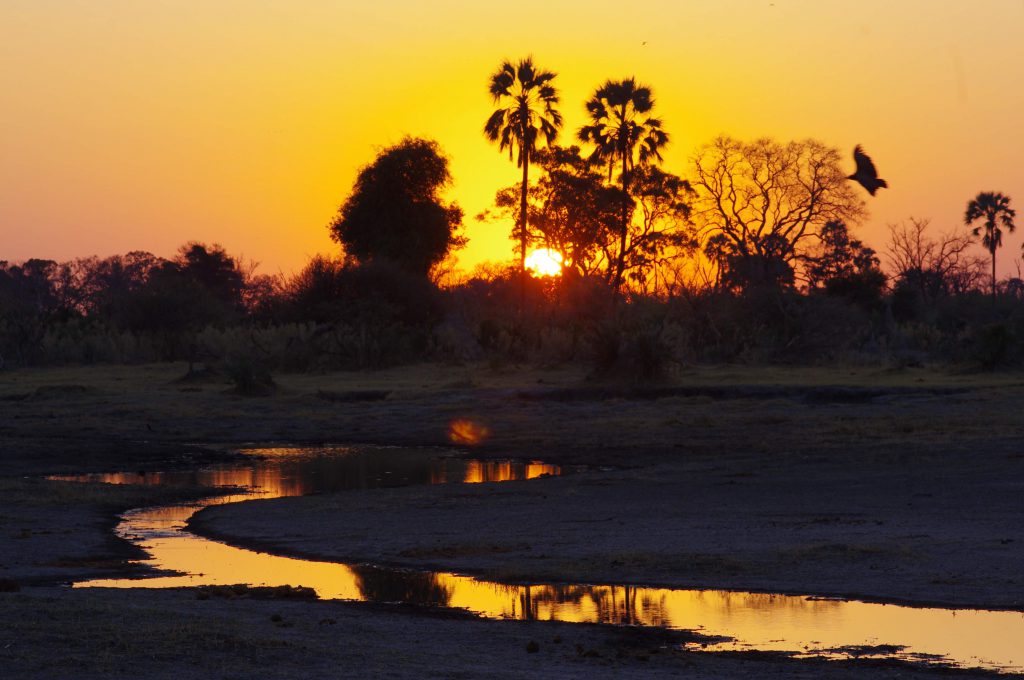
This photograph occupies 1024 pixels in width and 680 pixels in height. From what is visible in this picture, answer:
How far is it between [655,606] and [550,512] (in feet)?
17.9

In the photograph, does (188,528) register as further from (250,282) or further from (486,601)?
(250,282)

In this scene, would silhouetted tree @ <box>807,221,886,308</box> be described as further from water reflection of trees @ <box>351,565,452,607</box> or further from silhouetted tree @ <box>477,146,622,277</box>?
water reflection of trees @ <box>351,565,452,607</box>

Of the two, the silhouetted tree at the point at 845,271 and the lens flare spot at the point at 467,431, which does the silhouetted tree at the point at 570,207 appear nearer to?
the silhouetted tree at the point at 845,271

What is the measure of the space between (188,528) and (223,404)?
1791 centimetres

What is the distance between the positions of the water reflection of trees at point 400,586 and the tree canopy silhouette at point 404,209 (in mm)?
51834

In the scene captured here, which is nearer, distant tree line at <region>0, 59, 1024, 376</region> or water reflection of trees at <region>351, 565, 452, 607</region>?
water reflection of trees at <region>351, 565, 452, 607</region>

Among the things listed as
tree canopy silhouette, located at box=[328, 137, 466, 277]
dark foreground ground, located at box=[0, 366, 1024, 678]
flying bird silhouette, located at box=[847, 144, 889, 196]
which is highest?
tree canopy silhouette, located at box=[328, 137, 466, 277]

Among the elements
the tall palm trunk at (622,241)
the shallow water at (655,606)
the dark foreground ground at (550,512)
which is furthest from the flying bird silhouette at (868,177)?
the tall palm trunk at (622,241)

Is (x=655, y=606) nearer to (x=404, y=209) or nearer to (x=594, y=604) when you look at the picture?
(x=594, y=604)

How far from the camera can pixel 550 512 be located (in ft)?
54.3

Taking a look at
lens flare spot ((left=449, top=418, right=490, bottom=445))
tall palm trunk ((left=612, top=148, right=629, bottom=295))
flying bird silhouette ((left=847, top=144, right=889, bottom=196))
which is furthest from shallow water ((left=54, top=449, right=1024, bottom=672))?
tall palm trunk ((left=612, top=148, right=629, bottom=295))

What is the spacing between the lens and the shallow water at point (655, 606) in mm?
9445

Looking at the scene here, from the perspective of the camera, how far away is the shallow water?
31.0ft

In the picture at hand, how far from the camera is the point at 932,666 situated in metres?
8.71
